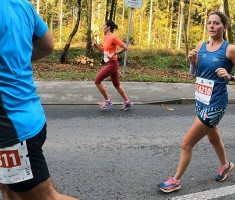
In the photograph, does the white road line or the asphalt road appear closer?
the white road line

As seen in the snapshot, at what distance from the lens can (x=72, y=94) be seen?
26.1 feet

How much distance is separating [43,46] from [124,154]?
2.61m

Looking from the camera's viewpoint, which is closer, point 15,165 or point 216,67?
point 15,165

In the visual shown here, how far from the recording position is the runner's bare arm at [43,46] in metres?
1.90

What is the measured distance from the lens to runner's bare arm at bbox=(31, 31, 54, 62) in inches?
74.6

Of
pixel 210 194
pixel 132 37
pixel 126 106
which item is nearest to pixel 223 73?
pixel 210 194

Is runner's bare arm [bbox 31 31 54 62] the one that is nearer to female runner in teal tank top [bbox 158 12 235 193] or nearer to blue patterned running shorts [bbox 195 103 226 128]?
female runner in teal tank top [bbox 158 12 235 193]

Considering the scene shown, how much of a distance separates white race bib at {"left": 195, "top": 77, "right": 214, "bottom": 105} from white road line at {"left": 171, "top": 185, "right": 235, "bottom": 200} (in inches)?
41.5

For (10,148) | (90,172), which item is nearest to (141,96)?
(90,172)

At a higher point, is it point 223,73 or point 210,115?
point 223,73

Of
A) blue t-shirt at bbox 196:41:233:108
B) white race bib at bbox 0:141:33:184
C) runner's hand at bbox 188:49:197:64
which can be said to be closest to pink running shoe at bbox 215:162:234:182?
blue t-shirt at bbox 196:41:233:108

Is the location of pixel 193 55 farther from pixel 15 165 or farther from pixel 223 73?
pixel 15 165

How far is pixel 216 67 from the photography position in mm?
2961

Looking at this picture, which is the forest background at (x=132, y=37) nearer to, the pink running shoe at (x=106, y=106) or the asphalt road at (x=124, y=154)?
the pink running shoe at (x=106, y=106)
